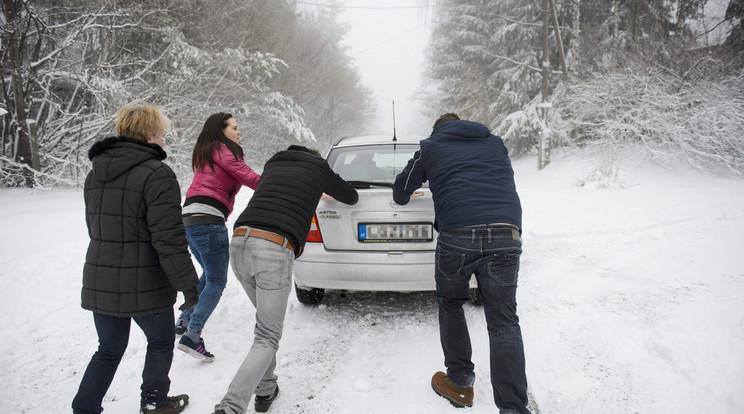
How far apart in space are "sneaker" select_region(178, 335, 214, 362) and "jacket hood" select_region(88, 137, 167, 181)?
1.39 meters

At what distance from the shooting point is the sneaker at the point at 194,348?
2.81 metres

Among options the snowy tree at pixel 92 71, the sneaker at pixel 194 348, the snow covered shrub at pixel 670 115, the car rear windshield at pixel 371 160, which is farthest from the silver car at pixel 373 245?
the snow covered shrub at pixel 670 115

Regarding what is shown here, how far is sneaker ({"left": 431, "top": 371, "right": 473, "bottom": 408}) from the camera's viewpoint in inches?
92.6

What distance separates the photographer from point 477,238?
2.19 metres

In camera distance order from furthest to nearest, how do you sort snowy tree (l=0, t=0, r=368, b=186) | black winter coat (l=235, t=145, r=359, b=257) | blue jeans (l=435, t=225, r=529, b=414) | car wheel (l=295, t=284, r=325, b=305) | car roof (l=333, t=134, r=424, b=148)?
1. snowy tree (l=0, t=0, r=368, b=186)
2. car roof (l=333, t=134, r=424, b=148)
3. car wheel (l=295, t=284, r=325, b=305)
4. black winter coat (l=235, t=145, r=359, b=257)
5. blue jeans (l=435, t=225, r=529, b=414)

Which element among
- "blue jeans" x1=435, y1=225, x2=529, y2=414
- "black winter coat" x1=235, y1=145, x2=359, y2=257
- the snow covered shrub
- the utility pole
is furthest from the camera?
the utility pole

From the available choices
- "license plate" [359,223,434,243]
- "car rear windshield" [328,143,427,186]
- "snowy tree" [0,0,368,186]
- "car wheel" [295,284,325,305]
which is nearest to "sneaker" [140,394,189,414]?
"car wheel" [295,284,325,305]

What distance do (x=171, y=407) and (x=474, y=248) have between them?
2.01 meters

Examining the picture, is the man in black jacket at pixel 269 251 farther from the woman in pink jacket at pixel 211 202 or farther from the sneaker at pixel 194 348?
the sneaker at pixel 194 348

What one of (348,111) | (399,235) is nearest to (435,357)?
(399,235)

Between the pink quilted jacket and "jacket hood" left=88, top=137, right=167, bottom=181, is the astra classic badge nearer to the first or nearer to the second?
the pink quilted jacket

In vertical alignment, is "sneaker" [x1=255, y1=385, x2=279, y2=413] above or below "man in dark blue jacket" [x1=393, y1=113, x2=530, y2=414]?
below

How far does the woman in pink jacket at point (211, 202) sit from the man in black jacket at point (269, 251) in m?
0.53

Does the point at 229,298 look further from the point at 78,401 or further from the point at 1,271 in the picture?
the point at 1,271
